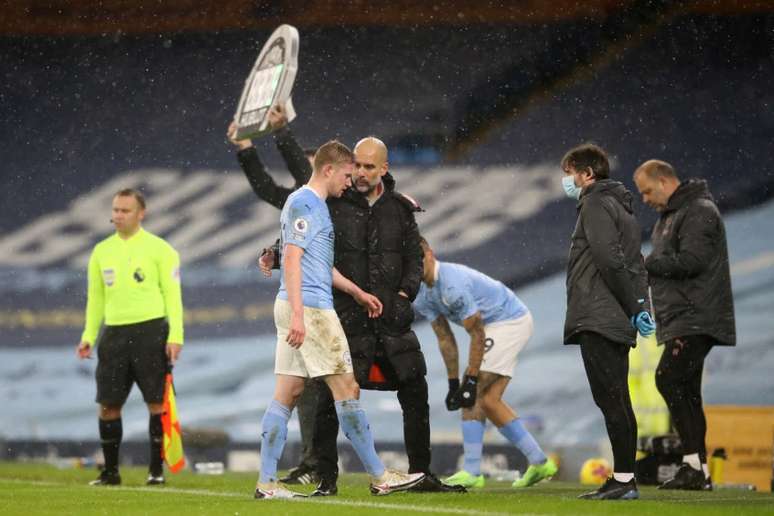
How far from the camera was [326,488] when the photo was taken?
22.2 feet

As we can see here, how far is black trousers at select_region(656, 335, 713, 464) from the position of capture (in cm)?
761

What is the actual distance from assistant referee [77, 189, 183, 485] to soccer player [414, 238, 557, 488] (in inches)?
65.7

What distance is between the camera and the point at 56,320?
16031 mm

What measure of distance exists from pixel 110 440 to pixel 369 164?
2995 mm

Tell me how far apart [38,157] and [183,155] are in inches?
69.3

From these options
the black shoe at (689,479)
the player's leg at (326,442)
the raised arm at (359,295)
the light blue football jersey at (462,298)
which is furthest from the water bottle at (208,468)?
the raised arm at (359,295)

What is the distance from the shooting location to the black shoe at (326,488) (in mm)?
6723

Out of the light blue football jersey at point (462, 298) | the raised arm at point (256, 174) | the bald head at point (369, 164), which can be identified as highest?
the raised arm at point (256, 174)

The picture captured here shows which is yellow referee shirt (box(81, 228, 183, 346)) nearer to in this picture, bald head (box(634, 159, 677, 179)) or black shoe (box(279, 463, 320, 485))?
black shoe (box(279, 463, 320, 485))

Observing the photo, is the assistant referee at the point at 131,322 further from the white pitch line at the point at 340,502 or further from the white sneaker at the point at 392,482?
the white sneaker at the point at 392,482

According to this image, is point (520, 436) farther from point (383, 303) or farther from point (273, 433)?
point (273, 433)

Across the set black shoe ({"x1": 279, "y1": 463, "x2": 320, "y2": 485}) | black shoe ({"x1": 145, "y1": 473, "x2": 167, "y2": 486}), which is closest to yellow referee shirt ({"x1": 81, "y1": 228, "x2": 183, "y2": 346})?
black shoe ({"x1": 145, "y1": 473, "x2": 167, "y2": 486})

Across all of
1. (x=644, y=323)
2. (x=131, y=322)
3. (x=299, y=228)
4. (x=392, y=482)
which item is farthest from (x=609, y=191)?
(x=131, y=322)

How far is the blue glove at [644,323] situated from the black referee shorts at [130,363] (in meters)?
3.41
